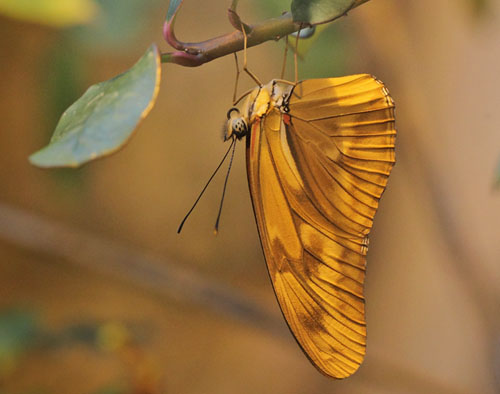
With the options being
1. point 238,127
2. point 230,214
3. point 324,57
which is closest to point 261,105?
point 238,127

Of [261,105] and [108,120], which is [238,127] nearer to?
[261,105]

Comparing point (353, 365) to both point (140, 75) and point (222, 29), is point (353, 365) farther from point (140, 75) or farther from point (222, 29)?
point (222, 29)

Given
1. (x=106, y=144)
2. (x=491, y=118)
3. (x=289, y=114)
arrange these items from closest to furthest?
1. (x=106, y=144)
2. (x=289, y=114)
3. (x=491, y=118)

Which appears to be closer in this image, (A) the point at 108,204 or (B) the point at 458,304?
(B) the point at 458,304

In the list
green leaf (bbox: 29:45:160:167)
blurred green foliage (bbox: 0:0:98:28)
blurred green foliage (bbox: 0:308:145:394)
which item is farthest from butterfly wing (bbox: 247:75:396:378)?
blurred green foliage (bbox: 0:308:145:394)

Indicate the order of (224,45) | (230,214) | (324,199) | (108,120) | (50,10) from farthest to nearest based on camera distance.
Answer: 1. (230,214)
2. (50,10)
3. (324,199)
4. (224,45)
5. (108,120)

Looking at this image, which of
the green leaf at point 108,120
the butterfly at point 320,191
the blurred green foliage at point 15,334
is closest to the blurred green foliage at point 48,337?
the blurred green foliage at point 15,334

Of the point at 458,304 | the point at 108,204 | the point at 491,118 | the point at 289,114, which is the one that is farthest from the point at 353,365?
the point at 108,204

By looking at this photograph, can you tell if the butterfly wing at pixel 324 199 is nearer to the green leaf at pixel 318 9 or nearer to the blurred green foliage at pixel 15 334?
the green leaf at pixel 318 9
